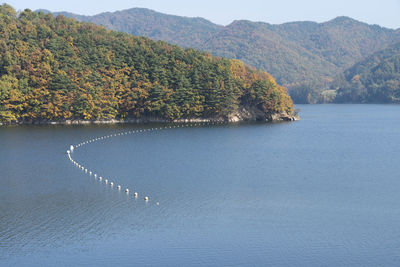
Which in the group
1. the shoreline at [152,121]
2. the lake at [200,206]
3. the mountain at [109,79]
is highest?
the mountain at [109,79]

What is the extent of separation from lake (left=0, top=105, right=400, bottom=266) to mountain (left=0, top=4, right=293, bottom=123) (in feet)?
108

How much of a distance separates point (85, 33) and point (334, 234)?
10417 cm

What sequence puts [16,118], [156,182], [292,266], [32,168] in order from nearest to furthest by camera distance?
[292,266] → [156,182] → [32,168] → [16,118]

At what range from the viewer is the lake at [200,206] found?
30891 millimetres

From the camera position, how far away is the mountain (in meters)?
107

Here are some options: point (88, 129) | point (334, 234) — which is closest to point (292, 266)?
point (334, 234)

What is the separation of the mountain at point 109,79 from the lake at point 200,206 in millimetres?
32828

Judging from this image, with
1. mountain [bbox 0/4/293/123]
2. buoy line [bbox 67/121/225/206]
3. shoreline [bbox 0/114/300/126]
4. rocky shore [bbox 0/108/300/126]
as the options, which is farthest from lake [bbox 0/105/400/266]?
mountain [bbox 0/4/293/123]

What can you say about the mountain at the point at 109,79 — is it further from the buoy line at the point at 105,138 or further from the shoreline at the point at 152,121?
the buoy line at the point at 105,138

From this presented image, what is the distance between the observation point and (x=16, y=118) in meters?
104

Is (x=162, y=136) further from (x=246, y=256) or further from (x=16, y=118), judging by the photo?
(x=246, y=256)

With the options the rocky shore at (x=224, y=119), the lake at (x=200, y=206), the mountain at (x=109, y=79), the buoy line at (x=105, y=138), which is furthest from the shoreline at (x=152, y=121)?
the lake at (x=200, y=206)

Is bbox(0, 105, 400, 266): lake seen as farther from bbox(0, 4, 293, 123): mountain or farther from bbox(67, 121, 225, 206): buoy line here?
bbox(0, 4, 293, 123): mountain

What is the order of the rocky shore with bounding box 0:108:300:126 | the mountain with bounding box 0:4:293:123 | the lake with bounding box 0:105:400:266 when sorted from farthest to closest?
the rocky shore with bounding box 0:108:300:126
the mountain with bounding box 0:4:293:123
the lake with bounding box 0:105:400:266
